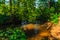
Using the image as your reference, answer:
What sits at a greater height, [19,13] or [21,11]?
[21,11]

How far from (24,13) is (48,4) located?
4046 millimetres

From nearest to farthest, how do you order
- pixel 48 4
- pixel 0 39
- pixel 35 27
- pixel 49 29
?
pixel 0 39
pixel 49 29
pixel 35 27
pixel 48 4

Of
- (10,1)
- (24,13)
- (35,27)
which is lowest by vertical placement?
(35,27)

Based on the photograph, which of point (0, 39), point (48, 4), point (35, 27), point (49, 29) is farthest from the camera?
point (48, 4)

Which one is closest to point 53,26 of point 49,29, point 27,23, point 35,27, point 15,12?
point 49,29

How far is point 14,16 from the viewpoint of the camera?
1767cm

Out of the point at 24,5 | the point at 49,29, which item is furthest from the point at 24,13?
the point at 49,29

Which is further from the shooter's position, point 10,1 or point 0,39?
point 10,1

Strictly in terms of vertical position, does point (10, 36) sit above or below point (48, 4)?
below

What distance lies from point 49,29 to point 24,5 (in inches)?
140

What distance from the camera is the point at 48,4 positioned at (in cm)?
2002

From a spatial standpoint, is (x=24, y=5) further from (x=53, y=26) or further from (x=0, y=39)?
(x=0, y=39)

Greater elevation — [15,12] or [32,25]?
[15,12]

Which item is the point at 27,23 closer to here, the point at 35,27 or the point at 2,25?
the point at 35,27
